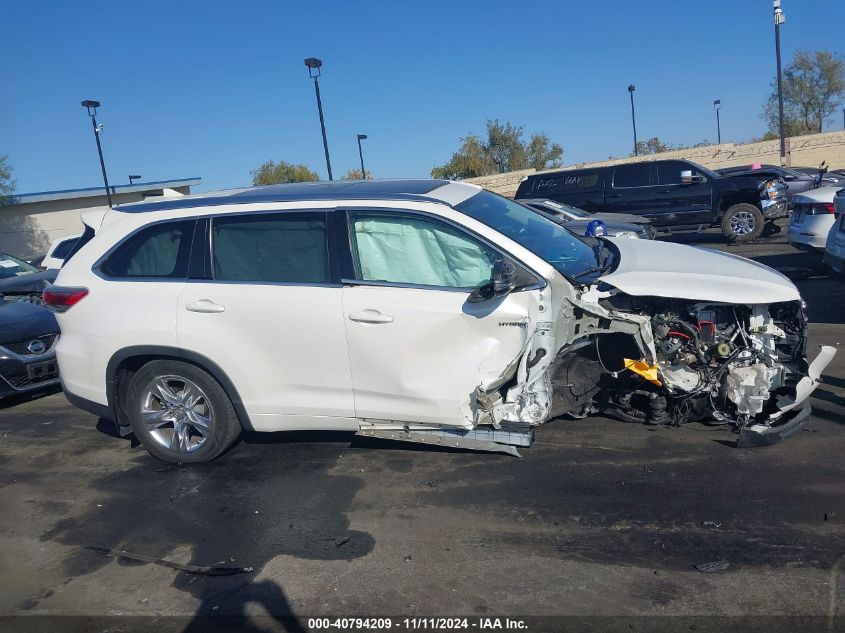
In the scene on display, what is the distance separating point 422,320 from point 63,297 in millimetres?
2785

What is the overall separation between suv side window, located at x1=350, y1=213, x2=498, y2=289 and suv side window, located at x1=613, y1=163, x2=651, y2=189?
12.8 meters

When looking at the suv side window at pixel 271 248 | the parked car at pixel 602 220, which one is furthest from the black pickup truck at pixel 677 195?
the suv side window at pixel 271 248

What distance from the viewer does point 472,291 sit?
437 cm

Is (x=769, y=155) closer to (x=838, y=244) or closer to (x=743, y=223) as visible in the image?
(x=743, y=223)

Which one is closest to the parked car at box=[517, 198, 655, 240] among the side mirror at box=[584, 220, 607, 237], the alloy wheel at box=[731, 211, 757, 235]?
the alloy wheel at box=[731, 211, 757, 235]

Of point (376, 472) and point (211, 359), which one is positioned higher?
point (211, 359)

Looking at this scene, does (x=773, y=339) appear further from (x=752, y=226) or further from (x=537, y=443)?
(x=752, y=226)

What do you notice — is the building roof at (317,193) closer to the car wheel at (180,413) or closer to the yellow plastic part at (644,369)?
the car wheel at (180,413)

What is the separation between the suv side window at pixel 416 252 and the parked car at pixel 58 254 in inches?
391

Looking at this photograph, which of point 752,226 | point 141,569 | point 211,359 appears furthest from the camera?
point 752,226

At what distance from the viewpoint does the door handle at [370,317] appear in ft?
14.6

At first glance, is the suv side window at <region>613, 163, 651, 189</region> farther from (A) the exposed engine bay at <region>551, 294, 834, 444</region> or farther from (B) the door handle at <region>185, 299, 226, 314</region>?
(B) the door handle at <region>185, 299, 226, 314</region>

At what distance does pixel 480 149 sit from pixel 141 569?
44.8m

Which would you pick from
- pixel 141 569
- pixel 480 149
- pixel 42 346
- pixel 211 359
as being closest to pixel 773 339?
pixel 211 359
